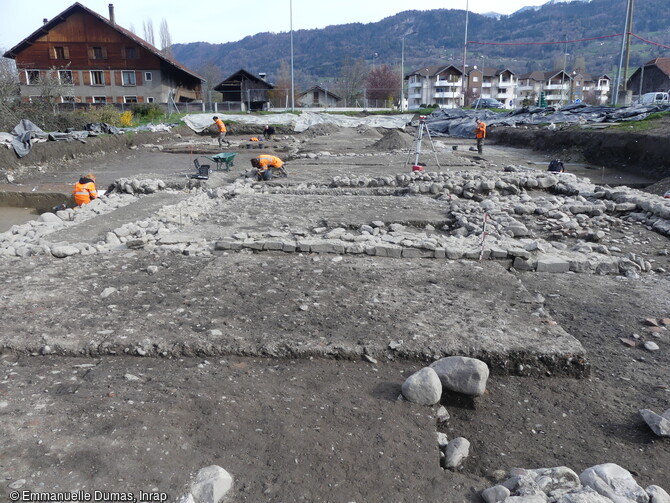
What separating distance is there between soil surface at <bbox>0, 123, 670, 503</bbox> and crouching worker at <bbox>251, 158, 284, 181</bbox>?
19.9 ft

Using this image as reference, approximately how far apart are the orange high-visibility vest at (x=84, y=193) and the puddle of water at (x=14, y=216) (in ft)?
5.45

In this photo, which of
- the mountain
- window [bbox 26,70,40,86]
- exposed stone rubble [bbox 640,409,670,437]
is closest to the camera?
exposed stone rubble [bbox 640,409,670,437]

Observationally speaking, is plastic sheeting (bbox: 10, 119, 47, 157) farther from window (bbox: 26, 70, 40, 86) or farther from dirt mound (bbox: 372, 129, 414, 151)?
dirt mound (bbox: 372, 129, 414, 151)

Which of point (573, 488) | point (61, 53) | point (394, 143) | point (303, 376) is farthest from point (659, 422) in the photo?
point (61, 53)

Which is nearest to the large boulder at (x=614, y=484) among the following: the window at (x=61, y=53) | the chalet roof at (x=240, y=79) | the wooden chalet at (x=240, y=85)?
the wooden chalet at (x=240, y=85)

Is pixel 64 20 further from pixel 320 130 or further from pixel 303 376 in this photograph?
pixel 303 376

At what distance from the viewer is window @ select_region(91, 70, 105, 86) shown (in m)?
41.3

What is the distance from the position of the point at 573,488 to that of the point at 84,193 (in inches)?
387

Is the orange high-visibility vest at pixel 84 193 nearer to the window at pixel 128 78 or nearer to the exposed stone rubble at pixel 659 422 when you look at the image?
the exposed stone rubble at pixel 659 422

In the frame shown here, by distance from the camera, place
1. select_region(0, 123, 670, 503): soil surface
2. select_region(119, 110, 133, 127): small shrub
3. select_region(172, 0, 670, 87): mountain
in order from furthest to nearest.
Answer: select_region(172, 0, 670, 87): mountain
select_region(119, 110, 133, 127): small shrub
select_region(0, 123, 670, 503): soil surface

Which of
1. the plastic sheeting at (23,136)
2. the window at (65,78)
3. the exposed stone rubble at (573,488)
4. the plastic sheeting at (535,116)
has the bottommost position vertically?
the exposed stone rubble at (573,488)

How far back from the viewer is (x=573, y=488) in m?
2.08

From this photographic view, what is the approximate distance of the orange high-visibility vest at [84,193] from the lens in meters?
9.41

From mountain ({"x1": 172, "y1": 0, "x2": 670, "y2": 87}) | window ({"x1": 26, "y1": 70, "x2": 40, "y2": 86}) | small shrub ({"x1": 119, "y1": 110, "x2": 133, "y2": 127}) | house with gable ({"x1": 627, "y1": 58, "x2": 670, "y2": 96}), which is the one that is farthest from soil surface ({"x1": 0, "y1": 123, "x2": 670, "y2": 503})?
mountain ({"x1": 172, "y1": 0, "x2": 670, "y2": 87})
